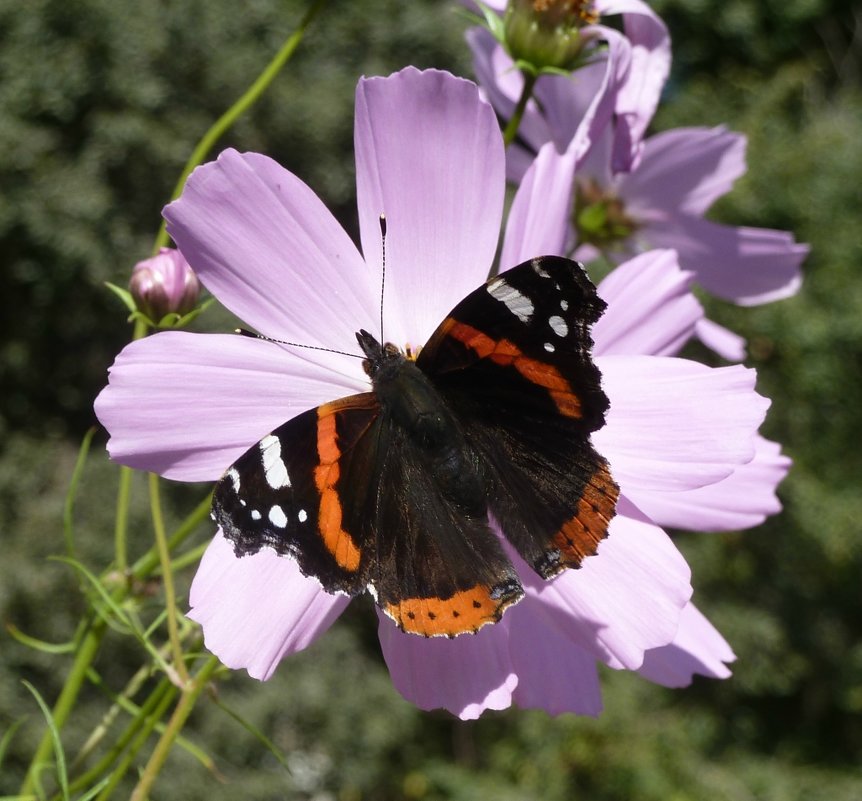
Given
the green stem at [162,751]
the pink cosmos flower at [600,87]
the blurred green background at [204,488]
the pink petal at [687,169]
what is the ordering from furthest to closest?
the blurred green background at [204,488] < the pink petal at [687,169] < the pink cosmos flower at [600,87] < the green stem at [162,751]

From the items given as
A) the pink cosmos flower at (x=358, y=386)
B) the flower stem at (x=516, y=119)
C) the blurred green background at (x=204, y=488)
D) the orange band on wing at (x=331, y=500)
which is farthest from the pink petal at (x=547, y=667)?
the blurred green background at (x=204, y=488)

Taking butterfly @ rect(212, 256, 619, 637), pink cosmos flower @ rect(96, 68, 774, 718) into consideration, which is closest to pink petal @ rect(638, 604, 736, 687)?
pink cosmos flower @ rect(96, 68, 774, 718)

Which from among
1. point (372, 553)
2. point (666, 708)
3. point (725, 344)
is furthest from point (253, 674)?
point (666, 708)

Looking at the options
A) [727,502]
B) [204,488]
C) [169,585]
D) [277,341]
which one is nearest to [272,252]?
[277,341]

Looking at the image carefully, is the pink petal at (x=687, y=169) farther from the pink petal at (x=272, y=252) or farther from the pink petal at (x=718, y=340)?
the pink petal at (x=272, y=252)

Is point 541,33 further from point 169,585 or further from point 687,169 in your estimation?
point 169,585

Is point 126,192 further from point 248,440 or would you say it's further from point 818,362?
point 248,440
